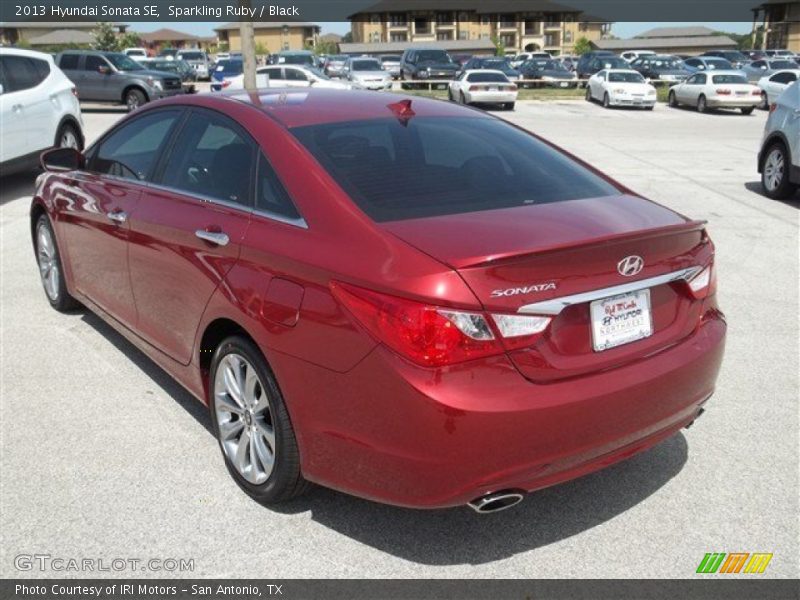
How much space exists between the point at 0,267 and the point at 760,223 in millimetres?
7923

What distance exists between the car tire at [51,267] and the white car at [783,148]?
826 cm

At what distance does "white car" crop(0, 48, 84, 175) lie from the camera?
10156mm

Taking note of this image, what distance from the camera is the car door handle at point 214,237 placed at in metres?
3.38

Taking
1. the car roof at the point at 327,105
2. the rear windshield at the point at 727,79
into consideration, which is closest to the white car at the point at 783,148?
the car roof at the point at 327,105

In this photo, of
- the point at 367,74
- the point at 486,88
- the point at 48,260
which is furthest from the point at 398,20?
the point at 48,260

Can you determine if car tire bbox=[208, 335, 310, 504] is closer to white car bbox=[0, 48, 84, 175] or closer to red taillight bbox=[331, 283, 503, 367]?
red taillight bbox=[331, 283, 503, 367]

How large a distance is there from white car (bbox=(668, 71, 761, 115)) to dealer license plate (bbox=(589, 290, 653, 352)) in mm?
27289

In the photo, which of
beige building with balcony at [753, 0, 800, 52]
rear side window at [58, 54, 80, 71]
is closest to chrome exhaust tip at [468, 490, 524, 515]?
rear side window at [58, 54, 80, 71]

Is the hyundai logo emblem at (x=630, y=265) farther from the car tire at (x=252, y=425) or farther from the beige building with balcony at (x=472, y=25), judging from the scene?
the beige building with balcony at (x=472, y=25)

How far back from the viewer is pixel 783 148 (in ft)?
33.0

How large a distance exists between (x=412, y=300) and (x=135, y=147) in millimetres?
2794

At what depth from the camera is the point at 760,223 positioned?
29.6 feet

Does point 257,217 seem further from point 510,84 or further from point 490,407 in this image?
point 510,84

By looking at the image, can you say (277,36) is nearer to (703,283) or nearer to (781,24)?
(781,24)
